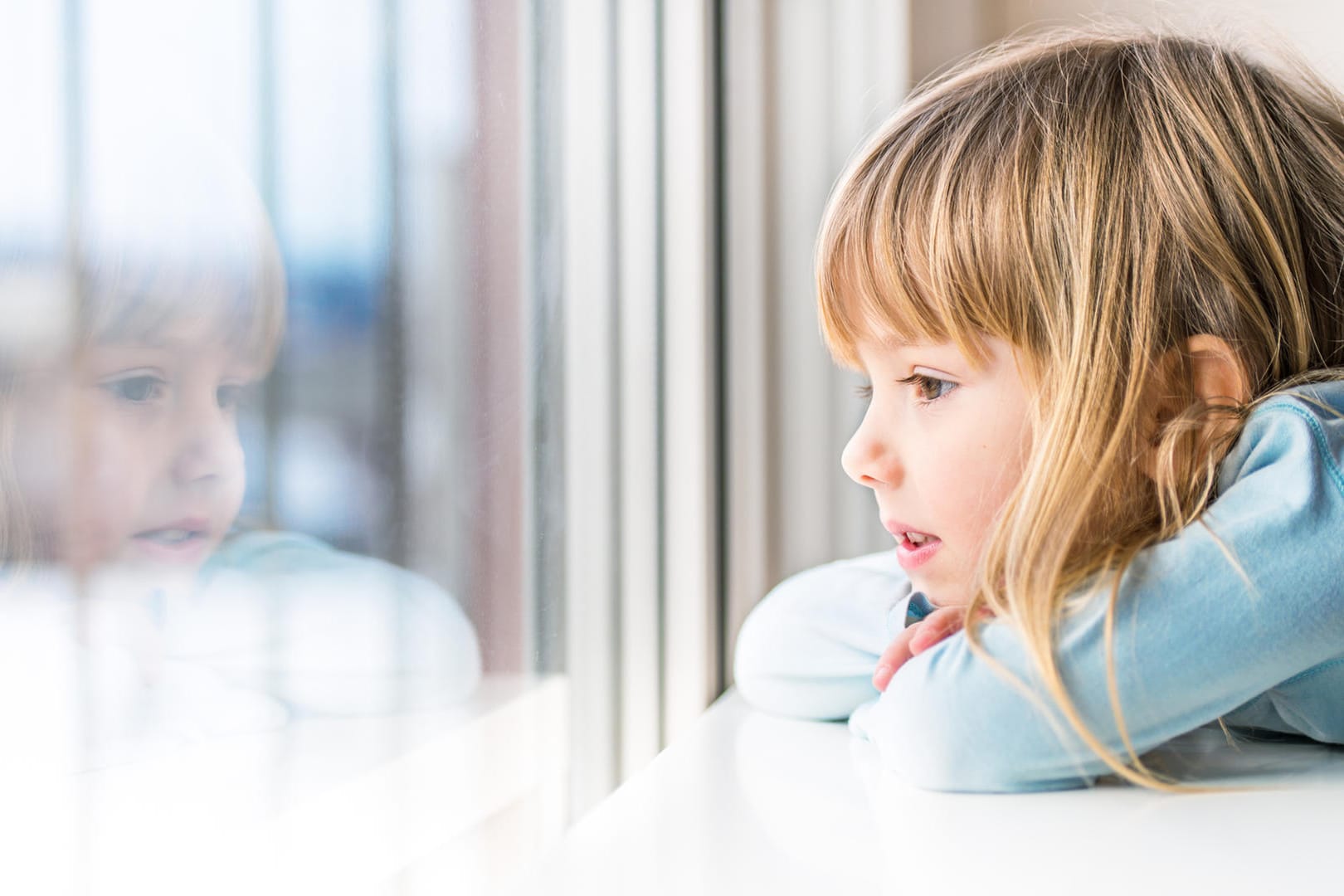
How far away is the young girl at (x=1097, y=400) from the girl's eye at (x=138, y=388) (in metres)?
0.37

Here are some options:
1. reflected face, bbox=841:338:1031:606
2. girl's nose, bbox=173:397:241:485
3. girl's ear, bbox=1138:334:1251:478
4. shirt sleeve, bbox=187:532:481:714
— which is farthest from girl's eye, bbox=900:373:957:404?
girl's nose, bbox=173:397:241:485

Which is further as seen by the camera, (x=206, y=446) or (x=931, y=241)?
(x=931, y=241)

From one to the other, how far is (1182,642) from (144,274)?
439mm

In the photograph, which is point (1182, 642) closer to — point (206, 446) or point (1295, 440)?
point (1295, 440)

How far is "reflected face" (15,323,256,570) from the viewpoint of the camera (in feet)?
0.86

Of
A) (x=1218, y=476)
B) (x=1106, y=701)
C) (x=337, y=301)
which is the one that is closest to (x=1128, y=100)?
(x=1218, y=476)

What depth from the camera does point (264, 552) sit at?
0.35 metres

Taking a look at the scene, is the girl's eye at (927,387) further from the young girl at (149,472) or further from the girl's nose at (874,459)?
the young girl at (149,472)

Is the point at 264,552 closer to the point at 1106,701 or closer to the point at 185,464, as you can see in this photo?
Answer: the point at 185,464

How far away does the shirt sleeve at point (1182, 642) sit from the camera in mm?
457

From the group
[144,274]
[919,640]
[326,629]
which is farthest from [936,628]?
[144,274]

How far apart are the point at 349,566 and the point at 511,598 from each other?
0.62ft

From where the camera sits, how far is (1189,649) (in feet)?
1.50

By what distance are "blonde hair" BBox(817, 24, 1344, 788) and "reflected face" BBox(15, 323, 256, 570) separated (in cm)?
35
